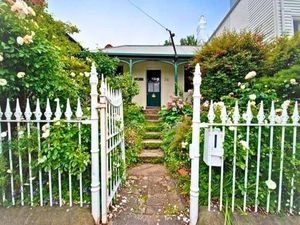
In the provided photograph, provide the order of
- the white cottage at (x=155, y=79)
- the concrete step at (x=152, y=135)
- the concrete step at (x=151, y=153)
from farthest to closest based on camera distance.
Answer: the white cottage at (x=155, y=79)
the concrete step at (x=152, y=135)
the concrete step at (x=151, y=153)

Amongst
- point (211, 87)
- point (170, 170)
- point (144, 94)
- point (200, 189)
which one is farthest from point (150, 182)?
point (144, 94)

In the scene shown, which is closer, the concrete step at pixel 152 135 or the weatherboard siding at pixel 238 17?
the concrete step at pixel 152 135

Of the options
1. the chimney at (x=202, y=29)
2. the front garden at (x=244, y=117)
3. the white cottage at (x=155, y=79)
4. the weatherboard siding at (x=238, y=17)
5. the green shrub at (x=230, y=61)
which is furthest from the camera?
the chimney at (x=202, y=29)

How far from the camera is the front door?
42.5 ft

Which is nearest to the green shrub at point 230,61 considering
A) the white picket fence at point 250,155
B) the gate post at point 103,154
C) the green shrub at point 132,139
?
the green shrub at point 132,139

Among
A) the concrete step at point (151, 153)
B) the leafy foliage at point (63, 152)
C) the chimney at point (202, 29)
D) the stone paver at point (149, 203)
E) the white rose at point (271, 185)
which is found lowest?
the stone paver at point (149, 203)

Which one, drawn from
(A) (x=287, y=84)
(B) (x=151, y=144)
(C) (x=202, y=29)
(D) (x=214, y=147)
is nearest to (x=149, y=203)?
(D) (x=214, y=147)

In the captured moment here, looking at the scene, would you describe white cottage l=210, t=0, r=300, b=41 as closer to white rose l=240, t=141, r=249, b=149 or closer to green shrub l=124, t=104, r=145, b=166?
green shrub l=124, t=104, r=145, b=166

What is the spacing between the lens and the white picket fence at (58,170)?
105 inches

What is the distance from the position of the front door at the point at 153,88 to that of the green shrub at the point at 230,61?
243 inches

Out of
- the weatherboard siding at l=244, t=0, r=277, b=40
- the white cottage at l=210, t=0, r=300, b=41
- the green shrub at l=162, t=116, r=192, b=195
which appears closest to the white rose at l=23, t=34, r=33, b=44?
the green shrub at l=162, t=116, r=192, b=195

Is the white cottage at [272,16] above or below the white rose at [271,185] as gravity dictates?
above

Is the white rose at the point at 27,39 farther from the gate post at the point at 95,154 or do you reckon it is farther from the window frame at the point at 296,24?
the window frame at the point at 296,24

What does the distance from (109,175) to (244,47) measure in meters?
5.52
